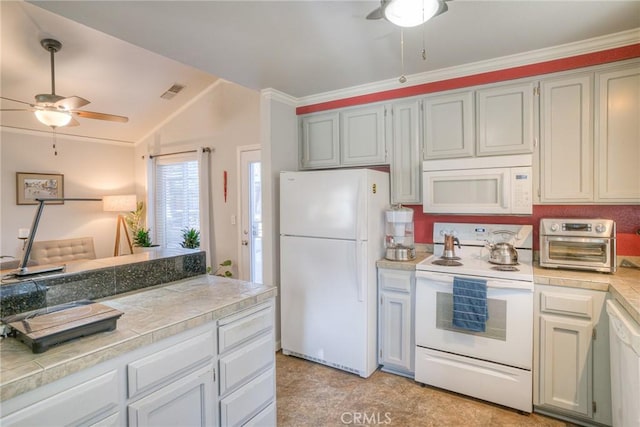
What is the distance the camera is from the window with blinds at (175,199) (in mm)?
4922

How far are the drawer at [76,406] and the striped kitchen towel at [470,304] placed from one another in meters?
1.98

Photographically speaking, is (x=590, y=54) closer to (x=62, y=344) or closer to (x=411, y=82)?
(x=411, y=82)

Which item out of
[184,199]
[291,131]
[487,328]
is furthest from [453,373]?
[184,199]

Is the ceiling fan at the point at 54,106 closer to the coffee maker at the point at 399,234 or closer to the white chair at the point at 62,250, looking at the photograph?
the white chair at the point at 62,250

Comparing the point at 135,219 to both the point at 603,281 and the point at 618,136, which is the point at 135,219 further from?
the point at 618,136

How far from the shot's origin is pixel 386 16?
1.59 meters

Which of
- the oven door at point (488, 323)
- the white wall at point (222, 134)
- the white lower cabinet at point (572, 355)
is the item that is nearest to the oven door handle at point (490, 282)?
the oven door at point (488, 323)

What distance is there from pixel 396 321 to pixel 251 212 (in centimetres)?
231

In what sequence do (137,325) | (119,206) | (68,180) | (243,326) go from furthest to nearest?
(119,206), (68,180), (243,326), (137,325)

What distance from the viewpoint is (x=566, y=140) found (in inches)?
93.0

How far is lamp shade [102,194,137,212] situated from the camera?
5.08 metres

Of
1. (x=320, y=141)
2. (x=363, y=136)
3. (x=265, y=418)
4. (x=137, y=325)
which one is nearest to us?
(x=137, y=325)

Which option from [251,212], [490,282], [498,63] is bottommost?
[490,282]

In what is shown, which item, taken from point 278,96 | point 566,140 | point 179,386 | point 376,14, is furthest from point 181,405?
point 566,140
